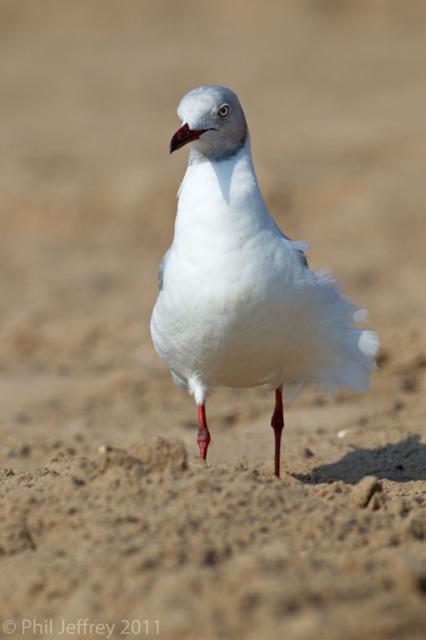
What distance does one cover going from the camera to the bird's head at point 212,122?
545 centimetres

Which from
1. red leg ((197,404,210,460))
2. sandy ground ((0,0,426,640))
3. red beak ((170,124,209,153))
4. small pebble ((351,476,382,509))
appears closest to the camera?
sandy ground ((0,0,426,640))

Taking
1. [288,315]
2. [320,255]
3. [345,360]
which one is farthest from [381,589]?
[320,255]

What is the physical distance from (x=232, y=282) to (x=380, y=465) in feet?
5.86

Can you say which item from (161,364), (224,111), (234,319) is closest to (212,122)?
(224,111)

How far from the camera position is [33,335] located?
10.4 m

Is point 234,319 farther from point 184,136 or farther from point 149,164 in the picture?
point 149,164

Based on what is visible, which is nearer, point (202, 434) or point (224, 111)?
point (224, 111)

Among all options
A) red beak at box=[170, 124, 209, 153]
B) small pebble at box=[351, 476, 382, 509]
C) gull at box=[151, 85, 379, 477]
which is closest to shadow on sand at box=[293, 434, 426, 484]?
gull at box=[151, 85, 379, 477]

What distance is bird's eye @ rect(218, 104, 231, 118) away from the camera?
5.52 metres

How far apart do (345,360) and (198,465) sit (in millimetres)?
1530

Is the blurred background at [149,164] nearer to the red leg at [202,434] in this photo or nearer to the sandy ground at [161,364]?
the sandy ground at [161,364]

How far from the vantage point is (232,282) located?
530cm

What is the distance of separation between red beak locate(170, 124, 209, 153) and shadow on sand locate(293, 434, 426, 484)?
1928 millimetres

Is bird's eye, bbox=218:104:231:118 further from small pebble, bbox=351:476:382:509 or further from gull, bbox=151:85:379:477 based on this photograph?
small pebble, bbox=351:476:382:509
